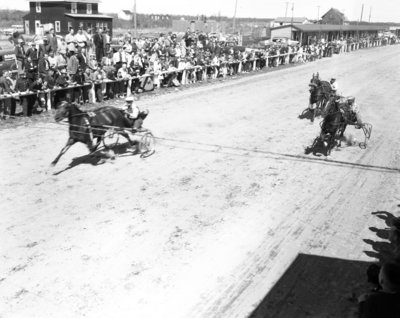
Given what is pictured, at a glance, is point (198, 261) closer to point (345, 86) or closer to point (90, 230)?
point (90, 230)

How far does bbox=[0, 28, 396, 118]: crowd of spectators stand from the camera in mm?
16188

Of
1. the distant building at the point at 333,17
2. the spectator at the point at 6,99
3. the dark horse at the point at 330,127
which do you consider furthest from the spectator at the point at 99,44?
the distant building at the point at 333,17

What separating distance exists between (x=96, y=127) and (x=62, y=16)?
146 ft

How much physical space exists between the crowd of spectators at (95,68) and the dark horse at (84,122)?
528 cm

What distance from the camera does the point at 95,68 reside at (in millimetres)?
18938

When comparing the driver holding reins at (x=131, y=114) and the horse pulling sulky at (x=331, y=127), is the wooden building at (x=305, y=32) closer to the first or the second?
the horse pulling sulky at (x=331, y=127)

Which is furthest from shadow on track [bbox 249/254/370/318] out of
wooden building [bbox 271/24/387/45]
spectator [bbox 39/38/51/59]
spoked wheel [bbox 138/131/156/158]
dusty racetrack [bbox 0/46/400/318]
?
wooden building [bbox 271/24/387/45]

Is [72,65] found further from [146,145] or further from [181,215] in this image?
[181,215]

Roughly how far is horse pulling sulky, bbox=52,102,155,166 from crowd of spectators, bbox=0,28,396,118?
5.13 metres

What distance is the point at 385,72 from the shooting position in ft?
111

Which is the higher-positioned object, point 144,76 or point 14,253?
point 144,76

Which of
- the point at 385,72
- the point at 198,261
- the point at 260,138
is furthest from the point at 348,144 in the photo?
the point at 385,72

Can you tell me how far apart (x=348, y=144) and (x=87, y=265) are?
1000 cm

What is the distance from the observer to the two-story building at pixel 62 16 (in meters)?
51.1
